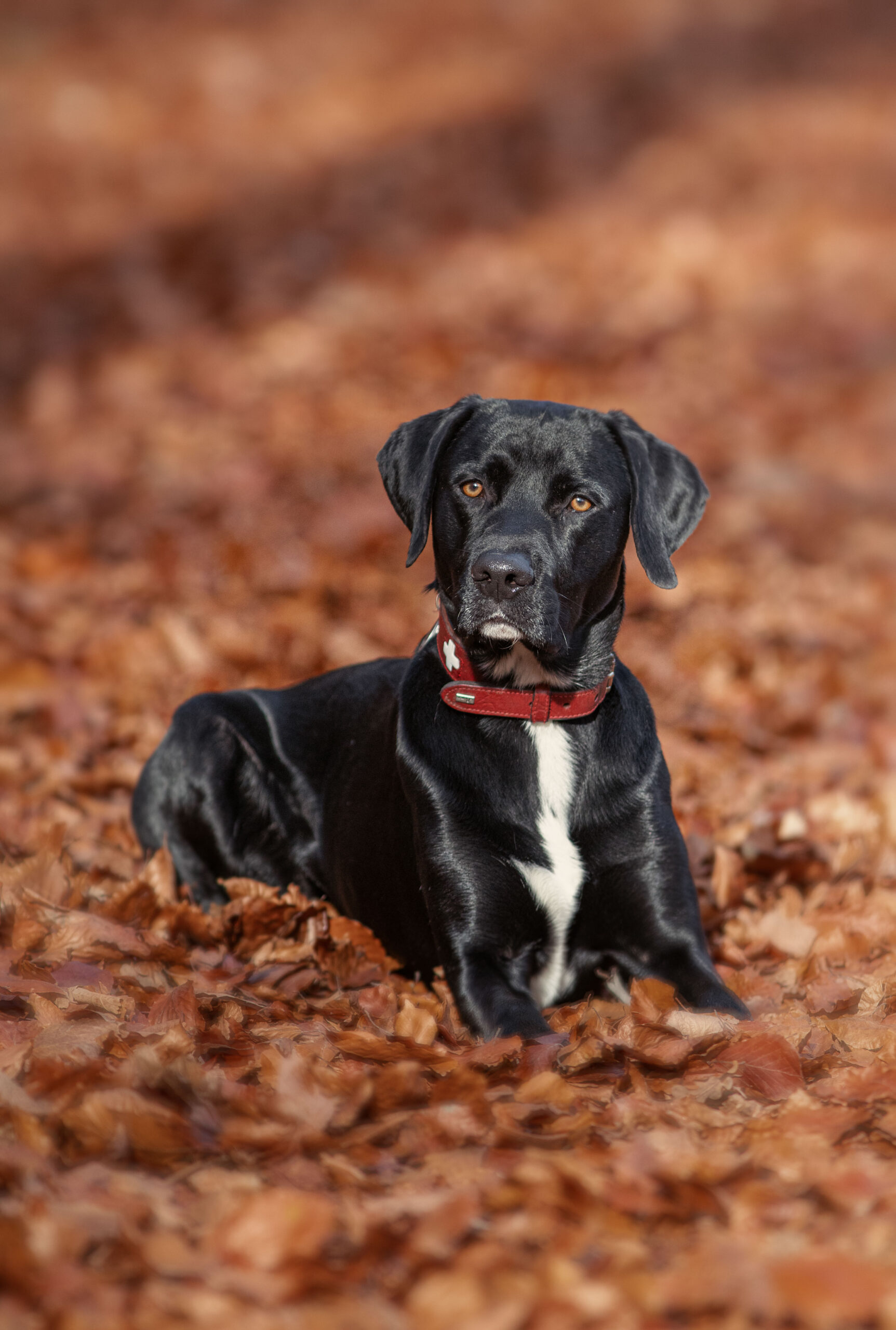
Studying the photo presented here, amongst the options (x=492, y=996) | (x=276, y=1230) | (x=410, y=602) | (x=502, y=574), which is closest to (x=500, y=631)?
(x=502, y=574)

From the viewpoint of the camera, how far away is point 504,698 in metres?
3.66

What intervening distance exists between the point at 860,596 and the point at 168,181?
10434mm

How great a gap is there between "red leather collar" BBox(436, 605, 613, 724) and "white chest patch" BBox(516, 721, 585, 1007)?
0.07m

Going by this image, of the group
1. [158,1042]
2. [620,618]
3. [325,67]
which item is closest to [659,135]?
[325,67]

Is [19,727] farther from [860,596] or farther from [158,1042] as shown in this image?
[860,596]

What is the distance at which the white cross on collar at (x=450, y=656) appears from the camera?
147 inches

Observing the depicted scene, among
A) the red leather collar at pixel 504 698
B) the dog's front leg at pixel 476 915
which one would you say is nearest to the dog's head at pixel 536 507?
the red leather collar at pixel 504 698

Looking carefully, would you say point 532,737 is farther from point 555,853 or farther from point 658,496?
point 658,496

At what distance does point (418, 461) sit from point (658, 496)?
28.3 inches

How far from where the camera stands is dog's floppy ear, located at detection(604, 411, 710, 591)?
379 cm

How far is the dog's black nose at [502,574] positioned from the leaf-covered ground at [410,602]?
1.11 metres

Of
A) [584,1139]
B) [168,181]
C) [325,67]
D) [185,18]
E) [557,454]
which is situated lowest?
[584,1139]

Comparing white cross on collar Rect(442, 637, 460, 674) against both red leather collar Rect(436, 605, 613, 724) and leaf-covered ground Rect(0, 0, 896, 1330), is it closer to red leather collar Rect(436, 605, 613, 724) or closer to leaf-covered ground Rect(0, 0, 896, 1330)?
red leather collar Rect(436, 605, 613, 724)

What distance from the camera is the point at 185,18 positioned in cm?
1875
